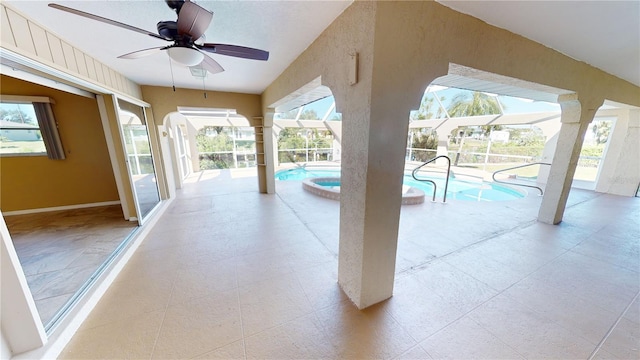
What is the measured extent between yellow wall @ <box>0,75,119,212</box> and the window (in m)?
0.11

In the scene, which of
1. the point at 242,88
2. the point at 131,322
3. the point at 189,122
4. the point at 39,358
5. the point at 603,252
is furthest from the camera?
the point at 189,122

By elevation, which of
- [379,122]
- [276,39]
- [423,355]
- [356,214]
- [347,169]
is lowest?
[423,355]

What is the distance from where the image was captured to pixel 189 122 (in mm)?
8734

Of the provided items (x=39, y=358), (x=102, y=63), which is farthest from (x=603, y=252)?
(x=102, y=63)

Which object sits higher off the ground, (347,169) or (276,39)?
(276,39)

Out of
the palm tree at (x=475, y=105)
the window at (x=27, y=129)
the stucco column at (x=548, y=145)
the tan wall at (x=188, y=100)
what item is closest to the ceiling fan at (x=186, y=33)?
the tan wall at (x=188, y=100)

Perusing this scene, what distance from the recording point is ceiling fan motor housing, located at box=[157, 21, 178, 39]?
1.45 metres

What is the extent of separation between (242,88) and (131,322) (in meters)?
3.97

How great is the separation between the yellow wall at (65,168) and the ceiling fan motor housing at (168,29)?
4007mm

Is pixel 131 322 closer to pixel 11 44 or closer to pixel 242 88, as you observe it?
pixel 11 44

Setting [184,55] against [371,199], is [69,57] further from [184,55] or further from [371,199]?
[371,199]

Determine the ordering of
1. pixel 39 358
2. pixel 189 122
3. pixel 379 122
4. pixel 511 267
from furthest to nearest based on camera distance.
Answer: pixel 189 122 → pixel 511 267 → pixel 379 122 → pixel 39 358

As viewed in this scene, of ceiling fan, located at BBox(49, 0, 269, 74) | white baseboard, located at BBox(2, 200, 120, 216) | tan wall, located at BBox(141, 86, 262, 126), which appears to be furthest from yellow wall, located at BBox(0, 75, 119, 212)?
ceiling fan, located at BBox(49, 0, 269, 74)

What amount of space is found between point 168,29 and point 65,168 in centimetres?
458
